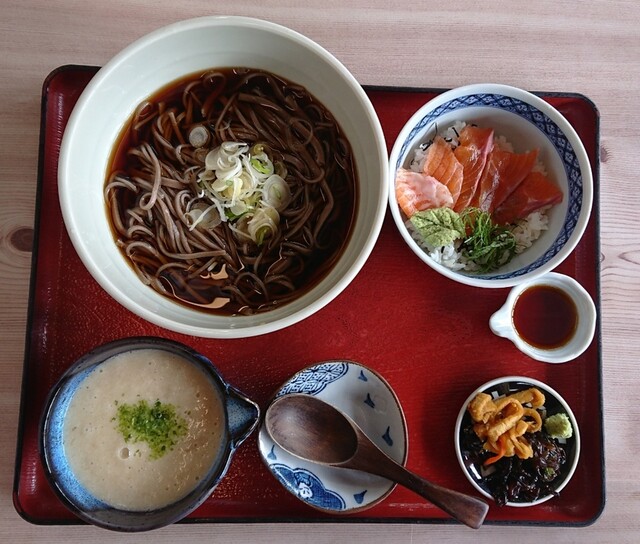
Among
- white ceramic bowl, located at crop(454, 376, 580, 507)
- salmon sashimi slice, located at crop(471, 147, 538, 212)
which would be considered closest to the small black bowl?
white ceramic bowl, located at crop(454, 376, 580, 507)

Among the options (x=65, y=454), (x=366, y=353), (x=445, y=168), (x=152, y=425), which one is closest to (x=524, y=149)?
(x=445, y=168)

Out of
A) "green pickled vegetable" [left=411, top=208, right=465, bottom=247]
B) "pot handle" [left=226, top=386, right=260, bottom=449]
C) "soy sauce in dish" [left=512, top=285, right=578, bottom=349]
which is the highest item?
"green pickled vegetable" [left=411, top=208, right=465, bottom=247]

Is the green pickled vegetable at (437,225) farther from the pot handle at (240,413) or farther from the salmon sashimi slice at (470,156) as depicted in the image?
the pot handle at (240,413)

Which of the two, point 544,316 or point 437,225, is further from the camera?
point 544,316

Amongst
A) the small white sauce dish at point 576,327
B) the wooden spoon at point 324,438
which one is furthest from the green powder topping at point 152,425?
the small white sauce dish at point 576,327

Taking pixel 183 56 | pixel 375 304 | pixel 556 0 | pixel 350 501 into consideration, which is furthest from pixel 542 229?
pixel 183 56

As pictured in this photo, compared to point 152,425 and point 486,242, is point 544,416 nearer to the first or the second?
point 486,242

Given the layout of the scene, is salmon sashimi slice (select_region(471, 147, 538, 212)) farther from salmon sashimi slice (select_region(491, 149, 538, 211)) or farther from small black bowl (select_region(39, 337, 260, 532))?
small black bowl (select_region(39, 337, 260, 532))
